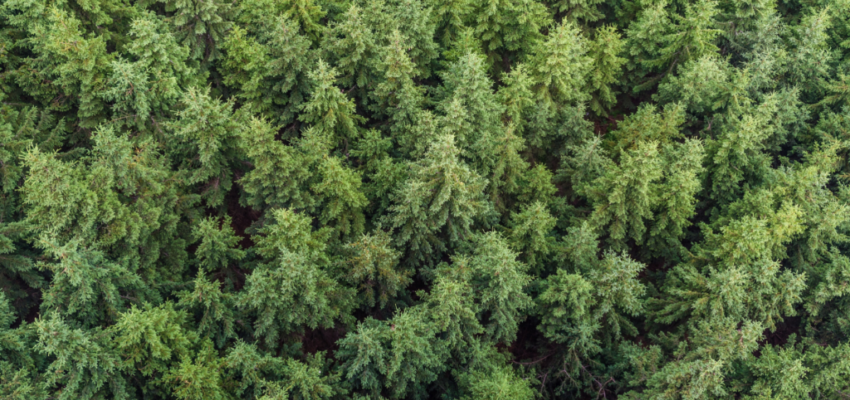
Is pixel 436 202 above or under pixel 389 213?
above

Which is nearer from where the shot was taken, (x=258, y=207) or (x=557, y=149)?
(x=258, y=207)

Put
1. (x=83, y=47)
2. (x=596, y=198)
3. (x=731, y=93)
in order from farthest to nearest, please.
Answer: (x=731, y=93) < (x=596, y=198) < (x=83, y=47)

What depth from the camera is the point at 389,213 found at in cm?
2303

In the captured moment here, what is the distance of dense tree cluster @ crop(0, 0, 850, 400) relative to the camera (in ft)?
56.5

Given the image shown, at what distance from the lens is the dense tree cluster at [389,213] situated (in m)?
17.2

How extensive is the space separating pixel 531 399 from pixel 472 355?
3.14 m

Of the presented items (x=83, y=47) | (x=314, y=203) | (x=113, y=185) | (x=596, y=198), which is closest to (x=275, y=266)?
(x=314, y=203)

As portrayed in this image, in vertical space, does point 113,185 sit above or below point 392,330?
above

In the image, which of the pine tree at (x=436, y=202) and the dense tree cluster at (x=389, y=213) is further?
the pine tree at (x=436, y=202)

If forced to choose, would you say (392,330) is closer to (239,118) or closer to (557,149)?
(239,118)

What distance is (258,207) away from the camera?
21266mm

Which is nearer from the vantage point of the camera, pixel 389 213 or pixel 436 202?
pixel 436 202

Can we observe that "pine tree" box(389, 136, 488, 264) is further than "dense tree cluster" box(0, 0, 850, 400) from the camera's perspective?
Yes

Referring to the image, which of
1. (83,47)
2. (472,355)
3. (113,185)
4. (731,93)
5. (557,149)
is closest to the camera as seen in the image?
(113,185)
